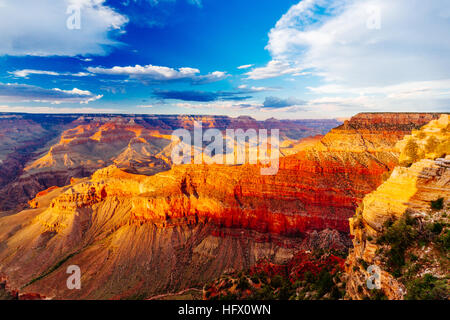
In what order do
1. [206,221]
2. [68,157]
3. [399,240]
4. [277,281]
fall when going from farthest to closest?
[68,157] < [206,221] < [277,281] < [399,240]

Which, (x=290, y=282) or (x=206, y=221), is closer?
(x=290, y=282)

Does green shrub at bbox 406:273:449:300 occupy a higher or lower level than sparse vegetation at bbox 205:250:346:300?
higher

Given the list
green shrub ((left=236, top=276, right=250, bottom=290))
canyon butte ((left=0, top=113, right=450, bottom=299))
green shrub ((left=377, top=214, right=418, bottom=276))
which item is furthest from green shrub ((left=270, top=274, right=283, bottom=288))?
green shrub ((left=377, top=214, right=418, bottom=276))

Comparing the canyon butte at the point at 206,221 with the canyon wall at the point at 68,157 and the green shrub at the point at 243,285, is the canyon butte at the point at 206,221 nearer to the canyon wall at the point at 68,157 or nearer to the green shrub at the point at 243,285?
the green shrub at the point at 243,285

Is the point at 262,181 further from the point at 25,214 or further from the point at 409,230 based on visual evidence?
the point at 25,214

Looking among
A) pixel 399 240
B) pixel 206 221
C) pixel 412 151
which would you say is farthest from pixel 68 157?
pixel 399 240

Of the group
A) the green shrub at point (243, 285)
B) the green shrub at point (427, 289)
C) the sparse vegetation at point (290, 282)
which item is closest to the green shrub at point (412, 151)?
the sparse vegetation at point (290, 282)

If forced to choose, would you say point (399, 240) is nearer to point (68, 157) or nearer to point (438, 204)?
point (438, 204)

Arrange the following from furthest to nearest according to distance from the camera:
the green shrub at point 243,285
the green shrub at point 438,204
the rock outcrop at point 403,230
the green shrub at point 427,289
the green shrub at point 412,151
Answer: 1. the green shrub at point 243,285
2. the green shrub at point 412,151
3. the green shrub at point 438,204
4. the rock outcrop at point 403,230
5. the green shrub at point 427,289

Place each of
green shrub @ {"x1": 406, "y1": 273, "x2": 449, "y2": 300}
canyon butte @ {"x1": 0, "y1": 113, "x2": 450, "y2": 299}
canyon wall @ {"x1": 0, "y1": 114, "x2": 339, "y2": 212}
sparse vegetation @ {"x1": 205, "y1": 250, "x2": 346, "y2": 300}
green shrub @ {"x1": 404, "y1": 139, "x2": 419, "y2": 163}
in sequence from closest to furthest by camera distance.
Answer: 1. green shrub @ {"x1": 406, "y1": 273, "x2": 449, "y2": 300}
2. green shrub @ {"x1": 404, "y1": 139, "x2": 419, "y2": 163}
3. sparse vegetation @ {"x1": 205, "y1": 250, "x2": 346, "y2": 300}
4. canyon butte @ {"x1": 0, "y1": 113, "x2": 450, "y2": 299}
5. canyon wall @ {"x1": 0, "y1": 114, "x2": 339, "y2": 212}

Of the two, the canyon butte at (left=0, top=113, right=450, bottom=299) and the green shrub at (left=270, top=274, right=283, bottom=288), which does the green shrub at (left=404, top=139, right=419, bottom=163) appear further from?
the green shrub at (left=270, top=274, right=283, bottom=288)
